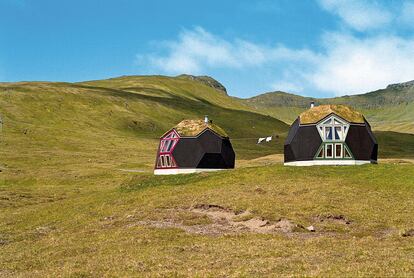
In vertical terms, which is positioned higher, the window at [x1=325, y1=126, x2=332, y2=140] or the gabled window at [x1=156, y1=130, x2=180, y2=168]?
the window at [x1=325, y1=126, x2=332, y2=140]

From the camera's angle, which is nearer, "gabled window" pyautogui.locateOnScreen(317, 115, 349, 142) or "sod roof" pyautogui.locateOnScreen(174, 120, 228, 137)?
"gabled window" pyautogui.locateOnScreen(317, 115, 349, 142)

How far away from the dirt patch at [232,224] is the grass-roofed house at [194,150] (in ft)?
100

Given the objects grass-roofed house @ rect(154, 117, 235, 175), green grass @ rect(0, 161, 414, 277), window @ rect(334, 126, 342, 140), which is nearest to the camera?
green grass @ rect(0, 161, 414, 277)

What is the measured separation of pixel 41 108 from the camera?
176250 mm

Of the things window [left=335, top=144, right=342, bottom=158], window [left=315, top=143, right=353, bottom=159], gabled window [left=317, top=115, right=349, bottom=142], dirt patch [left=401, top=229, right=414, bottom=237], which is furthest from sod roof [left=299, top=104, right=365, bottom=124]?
dirt patch [left=401, top=229, right=414, bottom=237]

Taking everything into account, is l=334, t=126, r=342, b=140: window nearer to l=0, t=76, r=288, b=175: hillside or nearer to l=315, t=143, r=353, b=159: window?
l=315, t=143, r=353, b=159: window

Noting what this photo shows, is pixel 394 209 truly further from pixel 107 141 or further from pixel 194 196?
pixel 107 141

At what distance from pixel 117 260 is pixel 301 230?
12.2 metres

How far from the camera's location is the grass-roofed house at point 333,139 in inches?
2314

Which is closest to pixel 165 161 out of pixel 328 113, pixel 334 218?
pixel 328 113

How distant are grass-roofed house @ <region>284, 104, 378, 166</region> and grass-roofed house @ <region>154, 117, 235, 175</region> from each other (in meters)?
11.3

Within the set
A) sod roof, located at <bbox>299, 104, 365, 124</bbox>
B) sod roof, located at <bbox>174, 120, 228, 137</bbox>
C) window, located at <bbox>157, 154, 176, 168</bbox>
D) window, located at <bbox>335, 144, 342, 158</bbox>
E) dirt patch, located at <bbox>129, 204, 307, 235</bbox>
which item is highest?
sod roof, located at <bbox>299, 104, 365, 124</bbox>

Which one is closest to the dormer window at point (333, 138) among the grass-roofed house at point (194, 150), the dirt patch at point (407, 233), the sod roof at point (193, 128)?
the grass-roofed house at point (194, 150)

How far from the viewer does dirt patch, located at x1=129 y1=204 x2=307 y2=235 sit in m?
30.7
